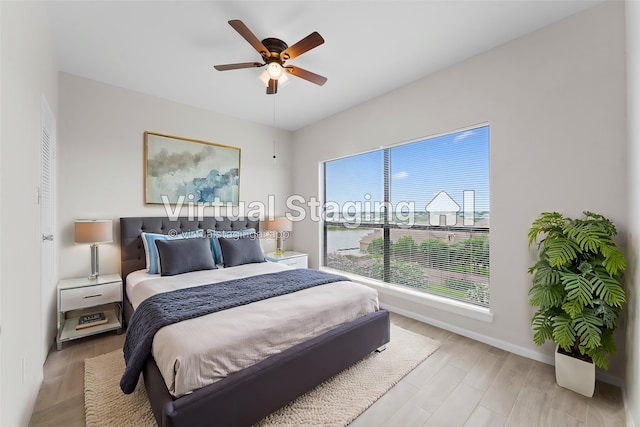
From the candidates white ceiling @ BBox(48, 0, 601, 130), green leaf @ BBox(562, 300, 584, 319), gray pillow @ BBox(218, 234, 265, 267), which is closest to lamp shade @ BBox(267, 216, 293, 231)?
gray pillow @ BBox(218, 234, 265, 267)

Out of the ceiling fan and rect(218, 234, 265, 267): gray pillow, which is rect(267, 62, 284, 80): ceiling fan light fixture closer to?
the ceiling fan

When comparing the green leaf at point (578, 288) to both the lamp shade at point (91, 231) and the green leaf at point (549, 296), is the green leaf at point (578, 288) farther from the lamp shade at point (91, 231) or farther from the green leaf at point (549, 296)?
the lamp shade at point (91, 231)

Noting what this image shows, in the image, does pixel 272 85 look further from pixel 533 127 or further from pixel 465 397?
pixel 465 397

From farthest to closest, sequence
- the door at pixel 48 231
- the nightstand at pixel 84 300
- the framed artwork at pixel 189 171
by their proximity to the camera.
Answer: the framed artwork at pixel 189 171
the nightstand at pixel 84 300
the door at pixel 48 231

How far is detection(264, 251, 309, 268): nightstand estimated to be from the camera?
4.14 metres

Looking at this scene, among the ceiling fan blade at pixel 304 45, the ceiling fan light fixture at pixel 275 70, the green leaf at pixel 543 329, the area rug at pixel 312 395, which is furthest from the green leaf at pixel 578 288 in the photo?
the ceiling fan light fixture at pixel 275 70

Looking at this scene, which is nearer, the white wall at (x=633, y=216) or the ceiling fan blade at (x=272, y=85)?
the white wall at (x=633, y=216)

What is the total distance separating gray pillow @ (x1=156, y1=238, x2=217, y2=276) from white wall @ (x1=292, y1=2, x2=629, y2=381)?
2.56 m

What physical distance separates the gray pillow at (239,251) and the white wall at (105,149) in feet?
3.35

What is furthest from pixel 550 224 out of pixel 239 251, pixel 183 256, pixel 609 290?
pixel 183 256

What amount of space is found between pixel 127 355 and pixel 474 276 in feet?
10.4

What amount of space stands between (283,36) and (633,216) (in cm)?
287

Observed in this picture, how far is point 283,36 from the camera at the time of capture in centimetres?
232

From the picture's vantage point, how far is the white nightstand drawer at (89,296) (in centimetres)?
256
